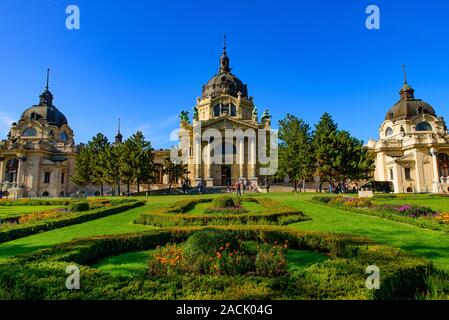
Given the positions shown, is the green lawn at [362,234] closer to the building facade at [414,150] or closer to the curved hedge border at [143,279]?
the curved hedge border at [143,279]

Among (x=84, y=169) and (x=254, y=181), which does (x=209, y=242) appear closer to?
(x=254, y=181)

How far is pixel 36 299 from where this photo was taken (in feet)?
15.8

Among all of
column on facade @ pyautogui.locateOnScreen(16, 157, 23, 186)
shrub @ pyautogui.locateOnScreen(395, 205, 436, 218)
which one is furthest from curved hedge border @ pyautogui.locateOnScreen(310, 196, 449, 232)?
column on facade @ pyautogui.locateOnScreen(16, 157, 23, 186)

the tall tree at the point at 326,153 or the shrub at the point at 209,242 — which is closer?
the shrub at the point at 209,242

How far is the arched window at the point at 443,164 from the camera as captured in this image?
48.1 metres

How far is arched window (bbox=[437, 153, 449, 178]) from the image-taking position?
48053 mm

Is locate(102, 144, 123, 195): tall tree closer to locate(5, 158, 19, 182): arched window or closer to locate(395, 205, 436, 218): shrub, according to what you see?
locate(5, 158, 19, 182): arched window

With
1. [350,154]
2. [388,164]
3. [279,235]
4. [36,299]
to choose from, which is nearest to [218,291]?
[36,299]

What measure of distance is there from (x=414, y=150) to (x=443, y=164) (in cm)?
510

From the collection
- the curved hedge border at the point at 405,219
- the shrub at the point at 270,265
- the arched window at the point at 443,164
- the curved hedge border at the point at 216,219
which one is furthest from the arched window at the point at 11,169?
the arched window at the point at 443,164

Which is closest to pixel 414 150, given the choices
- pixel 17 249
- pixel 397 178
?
pixel 397 178

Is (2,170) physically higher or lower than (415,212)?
Result: higher

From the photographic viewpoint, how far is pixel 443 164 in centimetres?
4844
